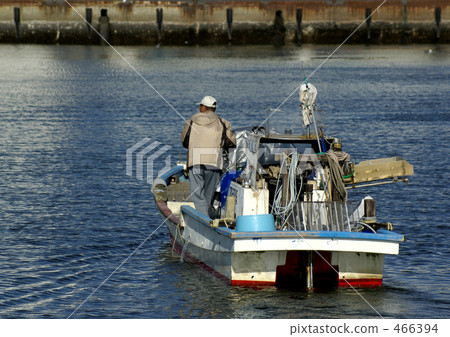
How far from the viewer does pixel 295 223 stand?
480 inches

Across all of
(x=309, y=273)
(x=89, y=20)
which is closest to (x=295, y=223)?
(x=309, y=273)

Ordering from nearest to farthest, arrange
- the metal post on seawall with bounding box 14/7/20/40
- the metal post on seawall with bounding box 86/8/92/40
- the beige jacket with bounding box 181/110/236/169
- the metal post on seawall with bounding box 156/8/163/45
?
the beige jacket with bounding box 181/110/236/169 < the metal post on seawall with bounding box 156/8/163/45 < the metal post on seawall with bounding box 14/7/20/40 < the metal post on seawall with bounding box 86/8/92/40

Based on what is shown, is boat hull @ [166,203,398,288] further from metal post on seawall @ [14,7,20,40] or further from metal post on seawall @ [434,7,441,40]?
metal post on seawall @ [434,7,441,40]

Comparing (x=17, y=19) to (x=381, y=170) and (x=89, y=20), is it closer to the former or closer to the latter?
(x=89, y=20)

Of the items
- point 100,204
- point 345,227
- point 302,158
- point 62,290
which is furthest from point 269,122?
point 100,204

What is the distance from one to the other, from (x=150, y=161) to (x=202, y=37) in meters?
47.4

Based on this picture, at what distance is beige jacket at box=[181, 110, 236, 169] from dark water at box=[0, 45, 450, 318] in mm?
1689

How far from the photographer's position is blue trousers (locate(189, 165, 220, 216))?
13117 mm

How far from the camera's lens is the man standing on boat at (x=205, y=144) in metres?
12.9

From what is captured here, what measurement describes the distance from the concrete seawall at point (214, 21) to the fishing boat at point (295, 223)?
60301mm

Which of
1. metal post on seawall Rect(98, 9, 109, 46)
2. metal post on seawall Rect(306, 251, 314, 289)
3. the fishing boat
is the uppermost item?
metal post on seawall Rect(98, 9, 109, 46)

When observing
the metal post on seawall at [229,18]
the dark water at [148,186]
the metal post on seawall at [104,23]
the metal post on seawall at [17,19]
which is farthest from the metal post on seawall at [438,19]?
the metal post on seawall at [17,19]

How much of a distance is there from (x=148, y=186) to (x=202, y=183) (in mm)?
8725

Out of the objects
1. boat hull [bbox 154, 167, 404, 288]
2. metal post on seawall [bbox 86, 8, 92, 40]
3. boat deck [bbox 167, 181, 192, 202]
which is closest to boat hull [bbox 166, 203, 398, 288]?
boat hull [bbox 154, 167, 404, 288]
